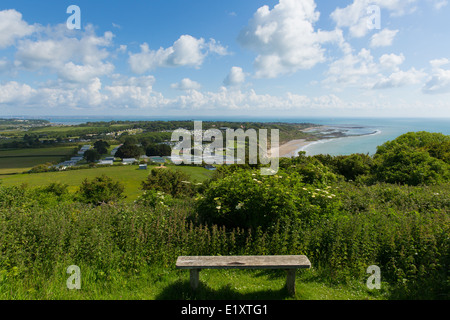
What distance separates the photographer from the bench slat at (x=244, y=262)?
10.6 ft

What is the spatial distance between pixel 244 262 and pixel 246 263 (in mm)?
37

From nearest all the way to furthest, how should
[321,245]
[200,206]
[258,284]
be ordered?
1. [258,284]
2. [321,245]
3. [200,206]

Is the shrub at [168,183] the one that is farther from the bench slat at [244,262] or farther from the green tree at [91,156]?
the green tree at [91,156]

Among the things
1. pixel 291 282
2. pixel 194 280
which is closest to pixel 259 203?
pixel 291 282

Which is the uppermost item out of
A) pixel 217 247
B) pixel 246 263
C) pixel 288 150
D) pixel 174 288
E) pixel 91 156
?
pixel 246 263

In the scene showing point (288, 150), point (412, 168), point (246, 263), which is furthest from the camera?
point (288, 150)

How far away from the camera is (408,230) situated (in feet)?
14.2

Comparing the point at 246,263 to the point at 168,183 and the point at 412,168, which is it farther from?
the point at 168,183

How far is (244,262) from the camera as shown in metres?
3.33

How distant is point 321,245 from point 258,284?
1.63 m

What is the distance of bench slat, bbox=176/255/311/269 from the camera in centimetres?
322

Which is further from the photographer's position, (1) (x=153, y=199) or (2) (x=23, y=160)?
(2) (x=23, y=160)
